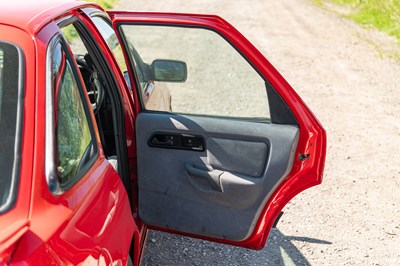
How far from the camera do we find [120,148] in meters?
3.57

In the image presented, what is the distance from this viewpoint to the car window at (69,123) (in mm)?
2332

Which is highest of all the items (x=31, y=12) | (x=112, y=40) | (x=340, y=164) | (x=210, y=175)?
(x=31, y=12)

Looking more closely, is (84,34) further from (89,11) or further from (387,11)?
(387,11)

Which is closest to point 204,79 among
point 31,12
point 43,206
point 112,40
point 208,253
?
point 208,253

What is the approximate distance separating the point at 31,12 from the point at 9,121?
620 millimetres

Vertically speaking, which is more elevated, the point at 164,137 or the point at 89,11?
the point at 89,11

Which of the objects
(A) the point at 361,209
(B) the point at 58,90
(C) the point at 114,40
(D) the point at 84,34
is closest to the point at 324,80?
(A) the point at 361,209

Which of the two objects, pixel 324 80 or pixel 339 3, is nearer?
pixel 324 80

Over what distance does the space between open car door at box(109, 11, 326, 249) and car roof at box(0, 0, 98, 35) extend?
728mm

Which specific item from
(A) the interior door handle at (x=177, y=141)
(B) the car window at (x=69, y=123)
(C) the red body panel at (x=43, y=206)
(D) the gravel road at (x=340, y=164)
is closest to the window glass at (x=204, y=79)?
(A) the interior door handle at (x=177, y=141)

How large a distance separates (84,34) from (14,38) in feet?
2.96

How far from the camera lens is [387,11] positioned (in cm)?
1531

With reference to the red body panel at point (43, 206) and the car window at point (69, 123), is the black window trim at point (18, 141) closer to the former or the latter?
the red body panel at point (43, 206)

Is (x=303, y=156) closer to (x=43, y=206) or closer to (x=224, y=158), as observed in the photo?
(x=224, y=158)
